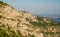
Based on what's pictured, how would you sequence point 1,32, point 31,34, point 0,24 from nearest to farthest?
point 1,32 < point 0,24 < point 31,34

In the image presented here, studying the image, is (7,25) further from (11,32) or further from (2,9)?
(2,9)

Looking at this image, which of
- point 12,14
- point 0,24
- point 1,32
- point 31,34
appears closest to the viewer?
point 1,32

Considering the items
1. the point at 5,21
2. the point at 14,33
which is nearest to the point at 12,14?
the point at 5,21

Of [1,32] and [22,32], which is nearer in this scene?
[1,32]

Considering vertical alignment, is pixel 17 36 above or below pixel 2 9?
below

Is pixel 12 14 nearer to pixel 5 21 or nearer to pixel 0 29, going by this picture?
pixel 5 21

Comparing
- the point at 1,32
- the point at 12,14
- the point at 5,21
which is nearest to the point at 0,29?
the point at 1,32

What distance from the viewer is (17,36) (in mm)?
80688

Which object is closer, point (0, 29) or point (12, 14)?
point (0, 29)

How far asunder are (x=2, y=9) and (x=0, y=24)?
51.3 feet

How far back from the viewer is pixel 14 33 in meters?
80.8

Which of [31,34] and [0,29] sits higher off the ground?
[0,29]

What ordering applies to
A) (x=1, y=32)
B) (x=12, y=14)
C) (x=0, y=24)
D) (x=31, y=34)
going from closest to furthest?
(x=1, y=32) → (x=0, y=24) → (x=31, y=34) → (x=12, y=14)

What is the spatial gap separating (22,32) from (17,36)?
227 inches
